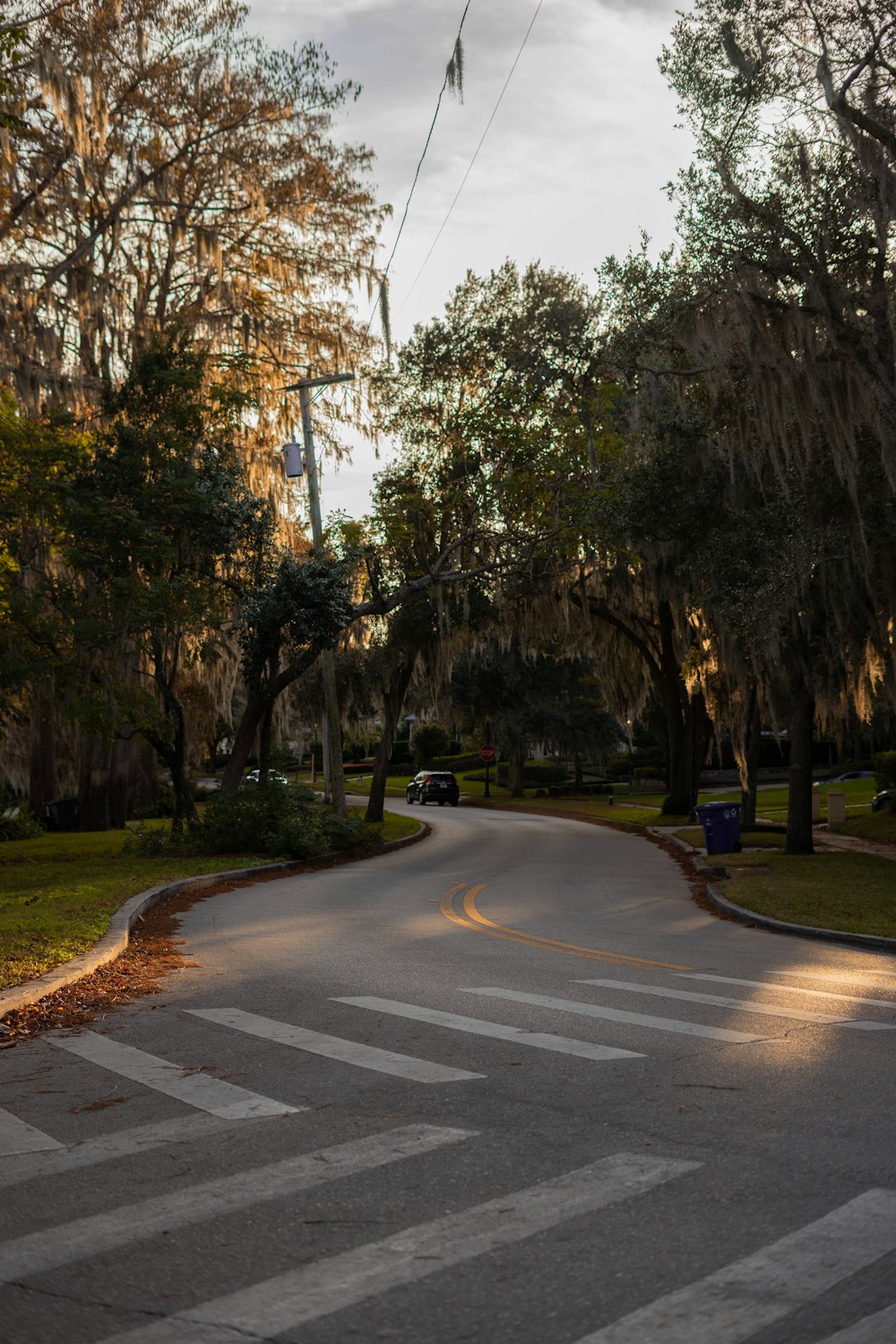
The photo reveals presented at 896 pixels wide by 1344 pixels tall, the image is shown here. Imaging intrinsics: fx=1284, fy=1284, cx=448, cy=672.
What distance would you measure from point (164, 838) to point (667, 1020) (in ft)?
63.6

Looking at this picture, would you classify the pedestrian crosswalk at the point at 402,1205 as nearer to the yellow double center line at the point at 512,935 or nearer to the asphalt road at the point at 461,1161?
the asphalt road at the point at 461,1161

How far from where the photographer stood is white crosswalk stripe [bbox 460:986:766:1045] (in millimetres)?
8055

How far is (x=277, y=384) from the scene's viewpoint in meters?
31.6

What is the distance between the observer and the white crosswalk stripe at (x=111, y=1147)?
210 inches

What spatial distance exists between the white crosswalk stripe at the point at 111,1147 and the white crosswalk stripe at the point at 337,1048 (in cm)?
109

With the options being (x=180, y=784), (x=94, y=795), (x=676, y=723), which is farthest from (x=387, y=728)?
(x=180, y=784)

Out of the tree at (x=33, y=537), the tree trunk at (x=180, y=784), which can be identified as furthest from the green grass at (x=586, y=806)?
the tree at (x=33, y=537)

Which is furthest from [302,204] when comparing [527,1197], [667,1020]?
[527,1197]

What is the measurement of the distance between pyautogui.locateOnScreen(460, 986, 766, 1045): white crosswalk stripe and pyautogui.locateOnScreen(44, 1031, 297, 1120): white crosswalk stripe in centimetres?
290

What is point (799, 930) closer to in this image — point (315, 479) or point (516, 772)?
point (315, 479)

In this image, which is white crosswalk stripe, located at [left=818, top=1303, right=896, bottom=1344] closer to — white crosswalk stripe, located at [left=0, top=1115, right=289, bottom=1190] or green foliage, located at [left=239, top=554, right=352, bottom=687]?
white crosswalk stripe, located at [left=0, top=1115, right=289, bottom=1190]

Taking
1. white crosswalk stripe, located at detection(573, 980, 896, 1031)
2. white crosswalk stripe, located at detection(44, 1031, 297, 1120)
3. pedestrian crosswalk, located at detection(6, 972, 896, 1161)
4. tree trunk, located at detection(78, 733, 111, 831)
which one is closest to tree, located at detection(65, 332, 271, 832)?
tree trunk, located at detection(78, 733, 111, 831)

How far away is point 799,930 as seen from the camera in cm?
1502

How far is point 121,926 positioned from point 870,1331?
11.5 m
